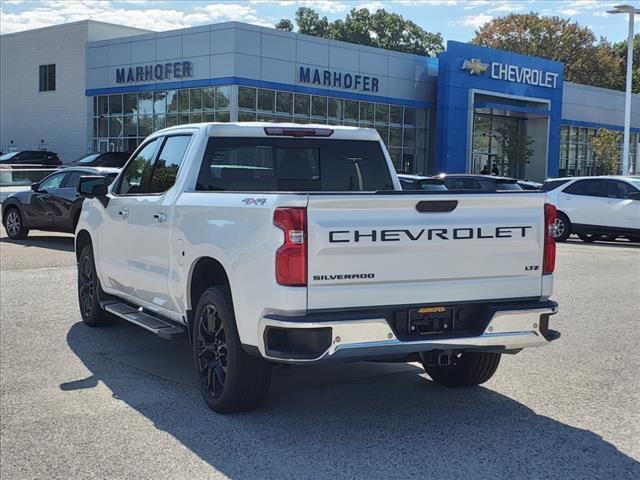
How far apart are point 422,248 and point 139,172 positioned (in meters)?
3.36

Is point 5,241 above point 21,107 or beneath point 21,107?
beneath

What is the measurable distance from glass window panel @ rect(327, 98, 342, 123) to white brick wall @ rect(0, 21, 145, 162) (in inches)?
553

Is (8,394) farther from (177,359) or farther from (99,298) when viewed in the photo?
(99,298)

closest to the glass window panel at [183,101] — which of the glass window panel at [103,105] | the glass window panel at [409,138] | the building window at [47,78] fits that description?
the glass window panel at [103,105]

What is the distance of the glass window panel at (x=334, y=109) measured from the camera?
39.1 meters

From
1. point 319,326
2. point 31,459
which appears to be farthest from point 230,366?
point 31,459

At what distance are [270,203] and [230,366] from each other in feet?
3.92

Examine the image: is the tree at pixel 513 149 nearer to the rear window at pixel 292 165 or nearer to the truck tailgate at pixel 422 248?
the rear window at pixel 292 165

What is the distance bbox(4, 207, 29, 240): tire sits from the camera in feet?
54.2

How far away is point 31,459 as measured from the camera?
4566 mm

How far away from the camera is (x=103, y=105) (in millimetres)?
42250

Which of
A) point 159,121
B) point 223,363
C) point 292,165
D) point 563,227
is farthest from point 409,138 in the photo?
point 223,363

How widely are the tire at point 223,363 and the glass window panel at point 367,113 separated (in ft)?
118

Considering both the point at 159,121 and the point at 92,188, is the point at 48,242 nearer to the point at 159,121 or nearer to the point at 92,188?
the point at 92,188
